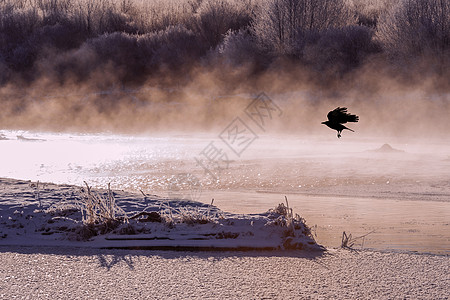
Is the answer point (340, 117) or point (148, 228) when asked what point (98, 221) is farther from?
point (340, 117)

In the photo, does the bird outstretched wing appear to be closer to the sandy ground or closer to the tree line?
the sandy ground

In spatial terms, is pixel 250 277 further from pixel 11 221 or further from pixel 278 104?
pixel 278 104

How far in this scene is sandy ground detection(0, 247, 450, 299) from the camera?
10.5 ft

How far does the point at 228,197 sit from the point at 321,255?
324 centimetres

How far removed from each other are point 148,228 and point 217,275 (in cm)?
115

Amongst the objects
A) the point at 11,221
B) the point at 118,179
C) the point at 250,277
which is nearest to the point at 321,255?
the point at 250,277

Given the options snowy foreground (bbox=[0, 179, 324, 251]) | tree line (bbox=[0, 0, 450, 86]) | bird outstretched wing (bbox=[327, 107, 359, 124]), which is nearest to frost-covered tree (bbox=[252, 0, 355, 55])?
tree line (bbox=[0, 0, 450, 86])

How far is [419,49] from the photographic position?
20531 millimetres

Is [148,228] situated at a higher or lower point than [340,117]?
lower

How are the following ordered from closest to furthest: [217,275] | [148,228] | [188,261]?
[217,275], [188,261], [148,228]

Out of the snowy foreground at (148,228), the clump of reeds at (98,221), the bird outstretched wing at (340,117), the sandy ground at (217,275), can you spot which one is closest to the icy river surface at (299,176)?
the snowy foreground at (148,228)

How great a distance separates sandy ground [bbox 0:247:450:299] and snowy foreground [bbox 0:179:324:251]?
144 millimetres

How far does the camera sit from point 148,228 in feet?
14.7

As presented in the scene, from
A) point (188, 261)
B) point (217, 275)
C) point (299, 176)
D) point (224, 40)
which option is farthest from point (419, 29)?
point (217, 275)
